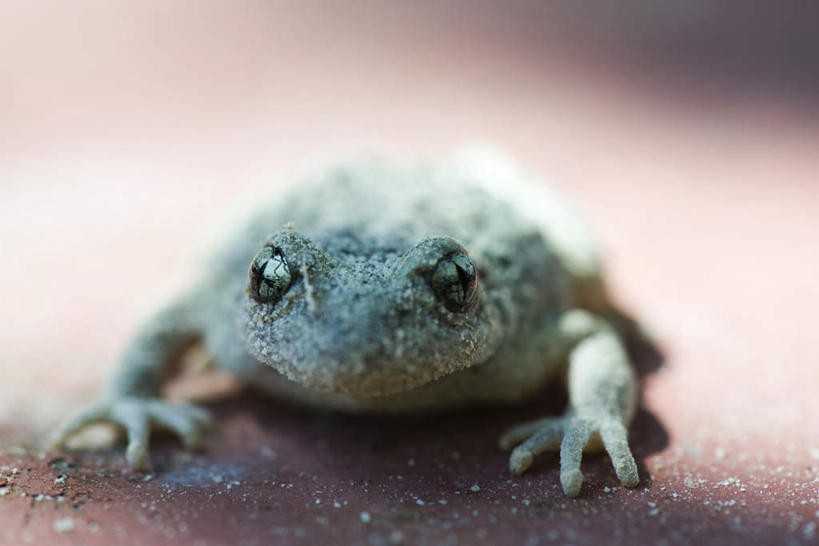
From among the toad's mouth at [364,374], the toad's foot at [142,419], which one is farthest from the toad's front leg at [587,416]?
the toad's foot at [142,419]

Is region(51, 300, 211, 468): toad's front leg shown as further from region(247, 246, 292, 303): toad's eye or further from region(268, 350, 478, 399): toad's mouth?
region(268, 350, 478, 399): toad's mouth

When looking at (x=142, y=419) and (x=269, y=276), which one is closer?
(x=269, y=276)

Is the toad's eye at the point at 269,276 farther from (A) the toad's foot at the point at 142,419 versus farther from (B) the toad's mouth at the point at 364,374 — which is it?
(A) the toad's foot at the point at 142,419

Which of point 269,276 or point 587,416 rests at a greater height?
point 269,276

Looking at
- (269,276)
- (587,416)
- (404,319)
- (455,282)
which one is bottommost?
(587,416)

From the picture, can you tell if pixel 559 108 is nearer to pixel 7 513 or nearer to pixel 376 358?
pixel 376 358

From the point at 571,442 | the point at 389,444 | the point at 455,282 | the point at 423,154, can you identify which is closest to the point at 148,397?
the point at 389,444

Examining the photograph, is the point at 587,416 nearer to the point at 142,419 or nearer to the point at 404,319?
the point at 404,319
